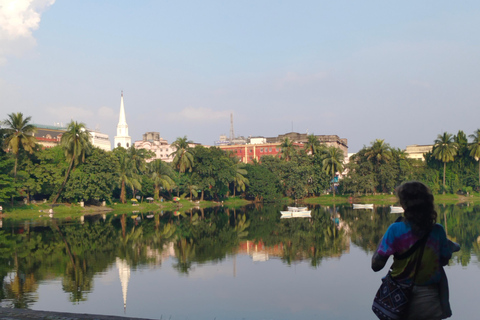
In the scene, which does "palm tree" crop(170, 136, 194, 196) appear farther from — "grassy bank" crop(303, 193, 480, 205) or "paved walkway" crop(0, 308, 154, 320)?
"paved walkway" crop(0, 308, 154, 320)

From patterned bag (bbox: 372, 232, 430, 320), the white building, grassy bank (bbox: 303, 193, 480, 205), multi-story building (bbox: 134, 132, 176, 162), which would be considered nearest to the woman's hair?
patterned bag (bbox: 372, 232, 430, 320)

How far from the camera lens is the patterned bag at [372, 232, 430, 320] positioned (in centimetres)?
528

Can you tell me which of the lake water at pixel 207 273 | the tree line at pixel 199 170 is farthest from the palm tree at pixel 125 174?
the lake water at pixel 207 273

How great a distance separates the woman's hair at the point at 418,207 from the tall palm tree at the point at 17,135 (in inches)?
2305

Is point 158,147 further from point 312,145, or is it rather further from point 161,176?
point 161,176

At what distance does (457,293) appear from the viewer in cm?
1850

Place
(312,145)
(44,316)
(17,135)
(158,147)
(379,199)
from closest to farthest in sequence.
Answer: (44,316) < (17,135) < (379,199) < (312,145) < (158,147)

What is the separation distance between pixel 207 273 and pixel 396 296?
18148 mm

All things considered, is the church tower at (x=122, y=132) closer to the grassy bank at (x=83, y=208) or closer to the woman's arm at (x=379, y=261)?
the grassy bank at (x=83, y=208)

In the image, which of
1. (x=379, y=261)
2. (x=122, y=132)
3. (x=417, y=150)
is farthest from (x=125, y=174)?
(x=417, y=150)

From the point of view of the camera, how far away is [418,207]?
17.5 ft

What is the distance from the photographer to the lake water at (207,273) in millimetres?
16734

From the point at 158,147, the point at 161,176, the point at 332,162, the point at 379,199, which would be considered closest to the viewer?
the point at 161,176

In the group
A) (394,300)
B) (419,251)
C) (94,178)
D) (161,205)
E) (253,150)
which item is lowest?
(161,205)
